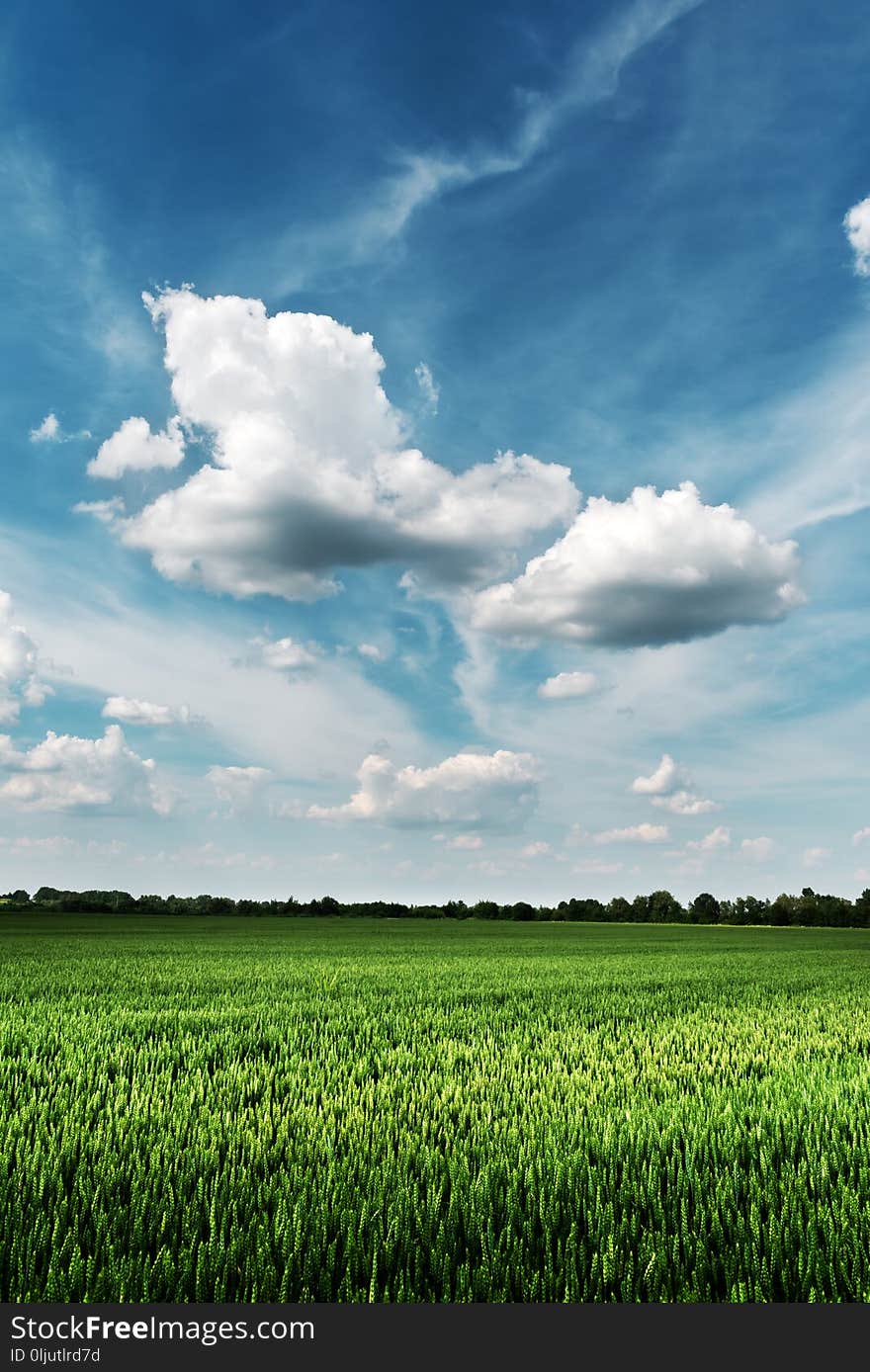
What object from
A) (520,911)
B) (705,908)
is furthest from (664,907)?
(520,911)

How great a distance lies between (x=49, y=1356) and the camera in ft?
9.74

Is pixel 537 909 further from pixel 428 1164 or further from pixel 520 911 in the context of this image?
pixel 428 1164

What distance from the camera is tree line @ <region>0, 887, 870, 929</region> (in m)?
127

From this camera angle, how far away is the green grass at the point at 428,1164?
11.2ft

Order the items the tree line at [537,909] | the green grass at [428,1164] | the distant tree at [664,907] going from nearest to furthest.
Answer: the green grass at [428,1164] < the tree line at [537,909] < the distant tree at [664,907]

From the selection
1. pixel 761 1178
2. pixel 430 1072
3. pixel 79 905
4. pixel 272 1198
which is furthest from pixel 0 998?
pixel 79 905

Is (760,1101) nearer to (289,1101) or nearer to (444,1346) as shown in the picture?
(289,1101)

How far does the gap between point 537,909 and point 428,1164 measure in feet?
536

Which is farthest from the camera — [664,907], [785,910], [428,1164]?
[664,907]

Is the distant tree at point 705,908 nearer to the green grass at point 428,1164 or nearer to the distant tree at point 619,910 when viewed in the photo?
the distant tree at point 619,910

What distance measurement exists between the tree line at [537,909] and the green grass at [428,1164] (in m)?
120

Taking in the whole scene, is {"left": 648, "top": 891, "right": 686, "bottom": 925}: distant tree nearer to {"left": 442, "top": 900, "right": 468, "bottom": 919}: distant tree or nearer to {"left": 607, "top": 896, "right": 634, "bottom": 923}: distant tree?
{"left": 607, "top": 896, "right": 634, "bottom": 923}: distant tree

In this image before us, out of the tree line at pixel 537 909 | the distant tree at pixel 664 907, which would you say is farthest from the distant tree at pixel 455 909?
the distant tree at pixel 664 907

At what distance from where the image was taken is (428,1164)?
4.58 metres
